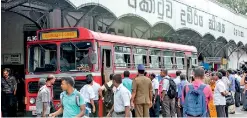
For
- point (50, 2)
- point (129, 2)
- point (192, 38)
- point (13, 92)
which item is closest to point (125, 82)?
point (13, 92)

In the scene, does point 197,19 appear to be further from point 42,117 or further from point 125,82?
point 42,117

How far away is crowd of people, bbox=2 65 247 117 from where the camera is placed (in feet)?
23.9

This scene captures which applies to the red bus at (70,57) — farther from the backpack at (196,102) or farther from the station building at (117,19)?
the backpack at (196,102)

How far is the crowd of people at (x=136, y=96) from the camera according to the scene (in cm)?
729

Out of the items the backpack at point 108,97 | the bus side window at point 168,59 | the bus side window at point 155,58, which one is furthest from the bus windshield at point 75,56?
the bus side window at point 168,59

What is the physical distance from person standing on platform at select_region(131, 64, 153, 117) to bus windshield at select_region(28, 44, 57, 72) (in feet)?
10.8

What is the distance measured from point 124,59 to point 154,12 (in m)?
8.16

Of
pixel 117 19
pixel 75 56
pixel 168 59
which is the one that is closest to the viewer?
pixel 75 56

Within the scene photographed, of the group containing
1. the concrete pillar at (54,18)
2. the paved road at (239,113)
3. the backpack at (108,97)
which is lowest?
the paved road at (239,113)

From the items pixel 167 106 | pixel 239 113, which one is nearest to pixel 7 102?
pixel 167 106

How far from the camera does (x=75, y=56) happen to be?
490 inches

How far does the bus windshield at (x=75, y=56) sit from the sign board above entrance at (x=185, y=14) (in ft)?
9.92

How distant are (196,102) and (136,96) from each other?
3192 mm

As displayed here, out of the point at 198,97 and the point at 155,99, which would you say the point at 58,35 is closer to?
the point at 155,99
